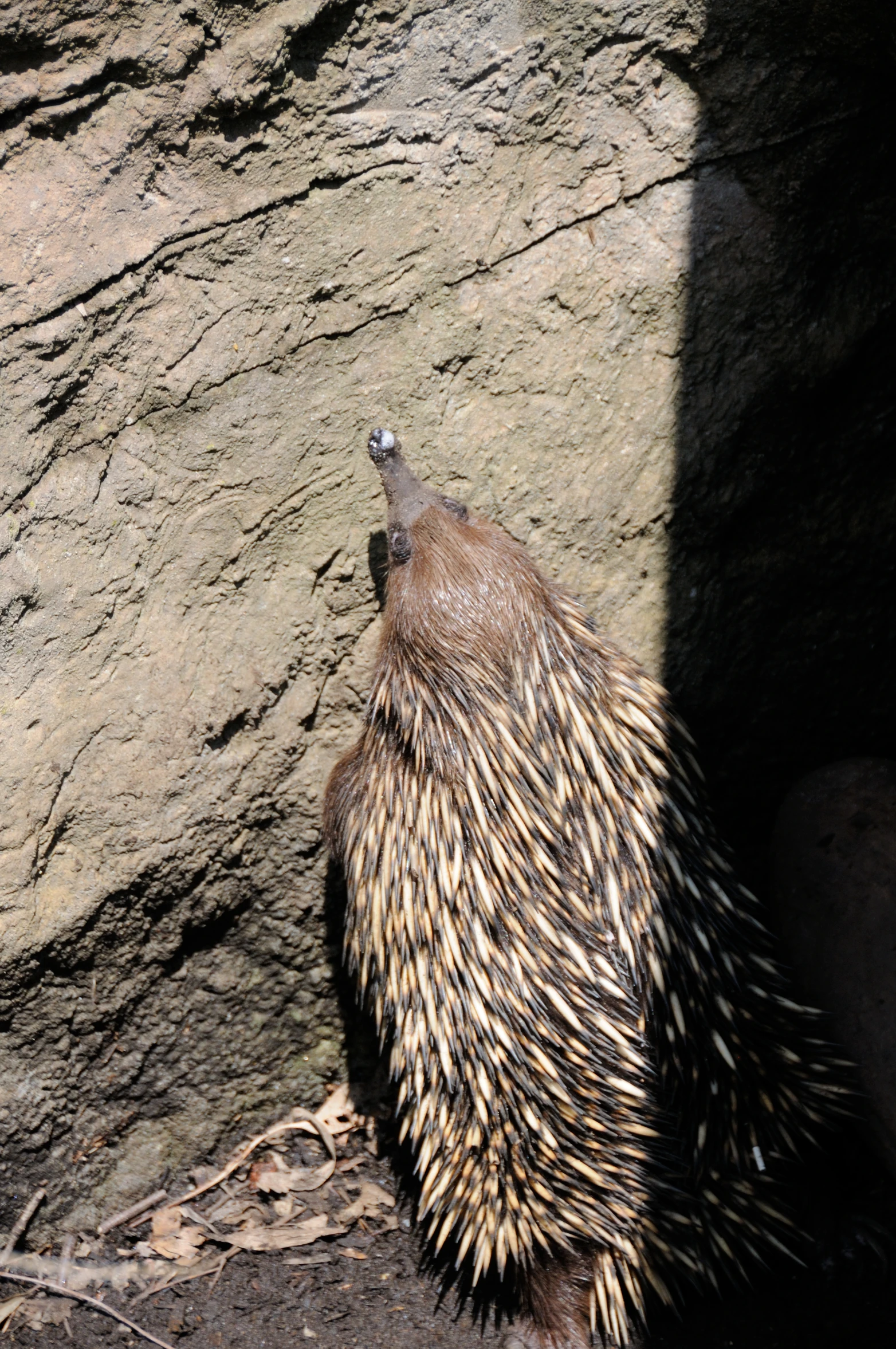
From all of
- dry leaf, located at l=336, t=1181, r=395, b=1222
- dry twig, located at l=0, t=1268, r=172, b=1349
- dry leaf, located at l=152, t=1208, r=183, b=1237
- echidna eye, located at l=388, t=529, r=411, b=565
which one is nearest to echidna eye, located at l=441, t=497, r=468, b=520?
echidna eye, located at l=388, t=529, r=411, b=565

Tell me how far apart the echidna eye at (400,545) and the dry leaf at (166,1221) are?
216 cm

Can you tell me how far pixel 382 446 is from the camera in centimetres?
329

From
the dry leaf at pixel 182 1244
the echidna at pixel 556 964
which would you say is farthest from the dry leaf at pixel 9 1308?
the echidna at pixel 556 964

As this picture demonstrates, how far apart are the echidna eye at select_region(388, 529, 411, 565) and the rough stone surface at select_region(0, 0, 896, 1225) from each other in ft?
0.79

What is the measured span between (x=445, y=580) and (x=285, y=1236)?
2.13m

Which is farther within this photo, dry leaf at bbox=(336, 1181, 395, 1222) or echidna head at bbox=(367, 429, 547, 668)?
dry leaf at bbox=(336, 1181, 395, 1222)

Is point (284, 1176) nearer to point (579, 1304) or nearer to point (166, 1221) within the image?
point (166, 1221)

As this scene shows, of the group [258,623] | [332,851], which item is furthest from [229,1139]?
[258,623]

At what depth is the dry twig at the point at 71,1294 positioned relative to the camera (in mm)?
3359

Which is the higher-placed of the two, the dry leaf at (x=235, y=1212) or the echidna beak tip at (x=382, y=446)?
the echidna beak tip at (x=382, y=446)

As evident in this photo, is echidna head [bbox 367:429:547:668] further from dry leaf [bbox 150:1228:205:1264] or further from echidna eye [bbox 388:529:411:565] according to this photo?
dry leaf [bbox 150:1228:205:1264]

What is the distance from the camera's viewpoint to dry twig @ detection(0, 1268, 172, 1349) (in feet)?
11.0

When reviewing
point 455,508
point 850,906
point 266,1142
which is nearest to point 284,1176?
point 266,1142

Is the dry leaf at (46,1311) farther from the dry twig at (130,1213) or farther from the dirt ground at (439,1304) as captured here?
the dry twig at (130,1213)
